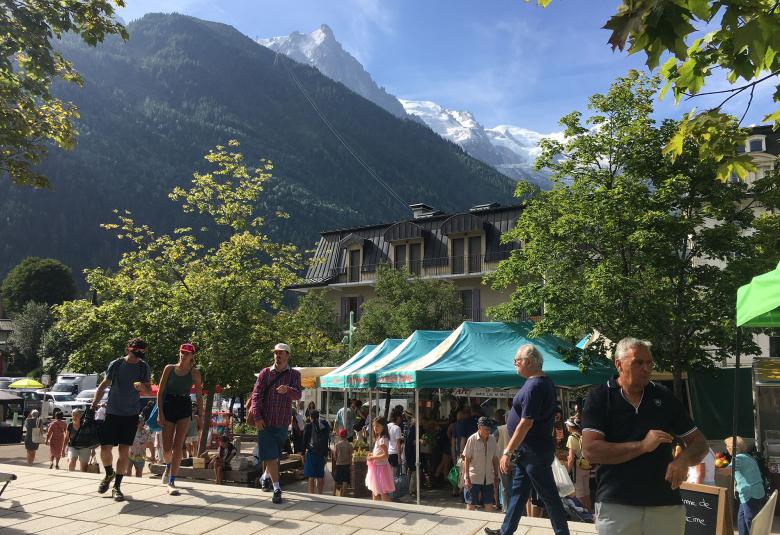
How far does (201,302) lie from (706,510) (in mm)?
13142

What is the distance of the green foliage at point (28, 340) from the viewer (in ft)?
Result: 211

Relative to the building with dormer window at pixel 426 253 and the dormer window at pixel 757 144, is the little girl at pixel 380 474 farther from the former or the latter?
the dormer window at pixel 757 144

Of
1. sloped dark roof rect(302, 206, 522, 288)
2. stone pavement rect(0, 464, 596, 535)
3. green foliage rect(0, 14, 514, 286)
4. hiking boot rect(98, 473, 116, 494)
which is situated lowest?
stone pavement rect(0, 464, 596, 535)

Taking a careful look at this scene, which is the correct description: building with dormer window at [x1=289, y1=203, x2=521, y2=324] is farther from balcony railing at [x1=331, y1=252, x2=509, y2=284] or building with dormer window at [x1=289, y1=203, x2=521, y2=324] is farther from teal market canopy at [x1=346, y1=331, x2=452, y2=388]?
teal market canopy at [x1=346, y1=331, x2=452, y2=388]

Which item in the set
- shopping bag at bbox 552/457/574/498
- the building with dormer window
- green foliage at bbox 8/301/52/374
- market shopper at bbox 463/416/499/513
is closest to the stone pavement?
shopping bag at bbox 552/457/574/498

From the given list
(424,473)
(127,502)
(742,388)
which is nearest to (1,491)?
(127,502)

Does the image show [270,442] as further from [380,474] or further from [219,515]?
[380,474]

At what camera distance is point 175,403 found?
700cm

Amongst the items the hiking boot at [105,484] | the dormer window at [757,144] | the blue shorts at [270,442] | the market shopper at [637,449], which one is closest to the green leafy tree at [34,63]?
the hiking boot at [105,484]

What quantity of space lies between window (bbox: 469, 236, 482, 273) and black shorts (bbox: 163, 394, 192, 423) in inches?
1258

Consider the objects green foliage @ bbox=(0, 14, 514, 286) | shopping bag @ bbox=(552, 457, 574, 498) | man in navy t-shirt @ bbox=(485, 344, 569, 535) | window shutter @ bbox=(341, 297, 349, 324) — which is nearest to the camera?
man in navy t-shirt @ bbox=(485, 344, 569, 535)

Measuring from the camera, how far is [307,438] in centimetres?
1162

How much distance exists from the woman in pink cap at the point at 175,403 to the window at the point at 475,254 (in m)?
32.0

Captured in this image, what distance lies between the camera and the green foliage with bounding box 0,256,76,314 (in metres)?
82.4
